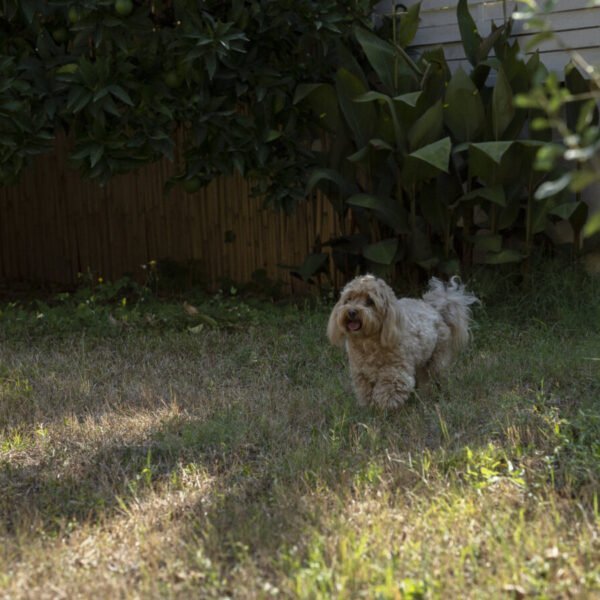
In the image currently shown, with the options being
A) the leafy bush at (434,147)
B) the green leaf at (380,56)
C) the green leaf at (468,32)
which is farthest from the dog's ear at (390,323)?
the green leaf at (468,32)

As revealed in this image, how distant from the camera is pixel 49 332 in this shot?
24.7 feet

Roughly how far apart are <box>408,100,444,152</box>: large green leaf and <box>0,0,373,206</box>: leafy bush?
108 cm

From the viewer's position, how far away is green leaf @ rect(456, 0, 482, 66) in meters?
7.76

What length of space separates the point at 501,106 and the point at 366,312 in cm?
286

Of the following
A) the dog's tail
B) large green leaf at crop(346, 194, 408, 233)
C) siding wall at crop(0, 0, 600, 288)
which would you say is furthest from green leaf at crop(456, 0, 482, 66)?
the dog's tail

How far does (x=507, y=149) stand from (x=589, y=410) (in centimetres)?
282

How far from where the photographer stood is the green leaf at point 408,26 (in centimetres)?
777

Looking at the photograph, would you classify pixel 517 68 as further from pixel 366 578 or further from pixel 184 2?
pixel 366 578

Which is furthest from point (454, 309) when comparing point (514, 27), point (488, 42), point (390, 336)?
point (514, 27)

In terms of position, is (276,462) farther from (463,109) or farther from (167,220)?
(167,220)

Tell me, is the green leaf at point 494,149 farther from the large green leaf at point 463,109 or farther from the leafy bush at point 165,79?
the leafy bush at point 165,79

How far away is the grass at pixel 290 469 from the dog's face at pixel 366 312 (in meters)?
0.50

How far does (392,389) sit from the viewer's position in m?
5.42

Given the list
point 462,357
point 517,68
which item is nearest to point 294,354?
point 462,357
